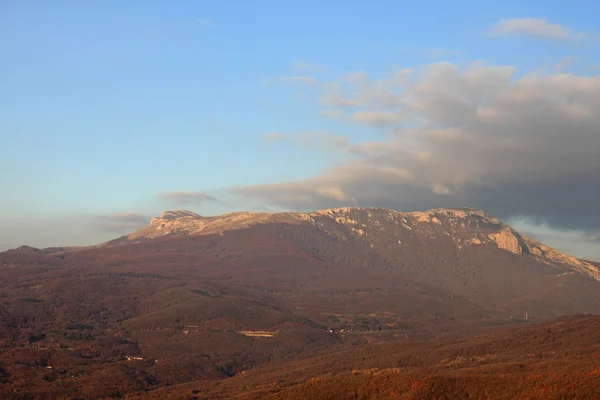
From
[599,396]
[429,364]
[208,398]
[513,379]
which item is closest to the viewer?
[599,396]

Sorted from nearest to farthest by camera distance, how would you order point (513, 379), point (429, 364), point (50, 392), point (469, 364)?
1. point (513, 379)
2. point (50, 392)
3. point (469, 364)
4. point (429, 364)

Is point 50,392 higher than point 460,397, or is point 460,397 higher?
point 460,397

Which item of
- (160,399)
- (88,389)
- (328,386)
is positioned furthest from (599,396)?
(88,389)

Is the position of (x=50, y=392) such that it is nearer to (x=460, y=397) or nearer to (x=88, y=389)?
(x=88, y=389)

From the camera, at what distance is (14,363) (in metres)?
197

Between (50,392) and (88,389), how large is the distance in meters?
9.19

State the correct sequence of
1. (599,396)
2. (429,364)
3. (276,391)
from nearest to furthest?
(599,396) → (276,391) → (429,364)

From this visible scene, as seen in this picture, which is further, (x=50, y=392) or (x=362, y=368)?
(x=362, y=368)

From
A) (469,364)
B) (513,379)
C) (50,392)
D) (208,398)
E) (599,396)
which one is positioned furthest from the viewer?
(469,364)

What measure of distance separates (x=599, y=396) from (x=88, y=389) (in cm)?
12124

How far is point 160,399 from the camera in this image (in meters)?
154

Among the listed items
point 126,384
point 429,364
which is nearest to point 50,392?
point 126,384

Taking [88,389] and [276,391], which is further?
[88,389]

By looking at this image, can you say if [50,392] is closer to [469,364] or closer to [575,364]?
[469,364]
